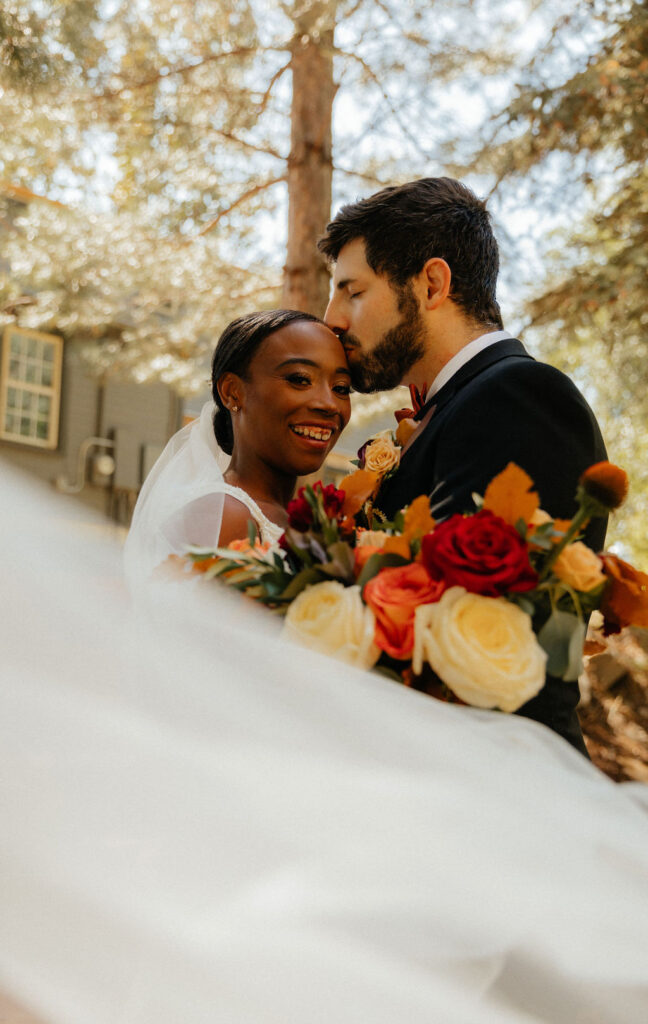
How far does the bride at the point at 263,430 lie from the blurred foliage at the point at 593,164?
561 cm

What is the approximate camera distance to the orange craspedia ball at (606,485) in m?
1.69

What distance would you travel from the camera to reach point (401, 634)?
5.52ft

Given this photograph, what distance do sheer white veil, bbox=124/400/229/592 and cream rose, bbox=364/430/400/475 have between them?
0.36 m

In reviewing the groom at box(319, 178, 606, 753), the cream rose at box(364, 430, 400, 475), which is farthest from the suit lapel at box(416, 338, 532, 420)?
the cream rose at box(364, 430, 400, 475)

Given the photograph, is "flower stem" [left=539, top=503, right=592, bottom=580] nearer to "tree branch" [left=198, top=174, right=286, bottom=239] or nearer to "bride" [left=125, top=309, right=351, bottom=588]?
"bride" [left=125, top=309, right=351, bottom=588]

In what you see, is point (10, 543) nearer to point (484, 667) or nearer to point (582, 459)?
point (484, 667)

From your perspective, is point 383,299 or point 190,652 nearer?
point 190,652

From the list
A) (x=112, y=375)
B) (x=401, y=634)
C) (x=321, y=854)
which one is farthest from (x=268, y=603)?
(x=112, y=375)

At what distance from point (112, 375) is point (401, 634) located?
9560 millimetres

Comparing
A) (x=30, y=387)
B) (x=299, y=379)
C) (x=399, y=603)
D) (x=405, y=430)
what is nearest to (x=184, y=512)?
(x=299, y=379)

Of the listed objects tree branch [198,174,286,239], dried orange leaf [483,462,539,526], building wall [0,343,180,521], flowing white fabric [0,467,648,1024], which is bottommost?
building wall [0,343,180,521]

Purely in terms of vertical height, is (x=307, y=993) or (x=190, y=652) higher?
(x=190, y=652)

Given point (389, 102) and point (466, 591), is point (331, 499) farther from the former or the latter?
point (389, 102)

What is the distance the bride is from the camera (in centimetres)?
248
